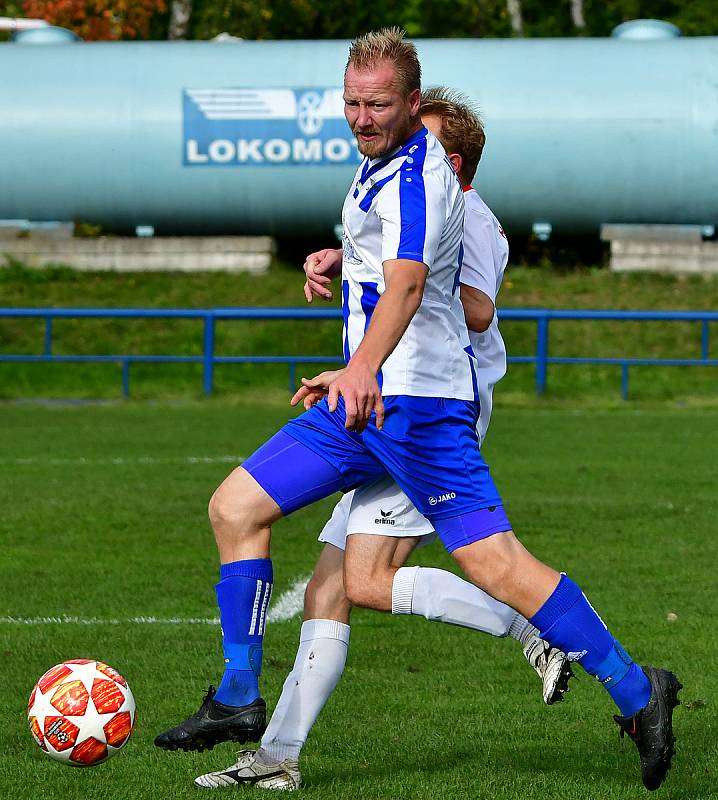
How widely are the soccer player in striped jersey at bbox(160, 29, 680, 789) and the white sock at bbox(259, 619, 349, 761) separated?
0.39ft

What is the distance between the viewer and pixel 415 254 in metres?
4.11

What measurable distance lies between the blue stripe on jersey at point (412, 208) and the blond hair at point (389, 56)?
8.6 inches

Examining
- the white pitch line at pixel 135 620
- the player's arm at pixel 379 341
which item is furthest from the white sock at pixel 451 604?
the white pitch line at pixel 135 620

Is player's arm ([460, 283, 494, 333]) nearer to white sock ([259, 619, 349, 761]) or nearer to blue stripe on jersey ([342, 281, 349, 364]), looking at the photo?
blue stripe on jersey ([342, 281, 349, 364])

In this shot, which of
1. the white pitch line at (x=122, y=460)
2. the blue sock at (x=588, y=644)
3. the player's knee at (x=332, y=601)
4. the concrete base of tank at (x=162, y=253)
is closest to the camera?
the blue sock at (x=588, y=644)

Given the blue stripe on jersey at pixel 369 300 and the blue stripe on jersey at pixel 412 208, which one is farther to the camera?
the blue stripe on jersey at pixel 369 300

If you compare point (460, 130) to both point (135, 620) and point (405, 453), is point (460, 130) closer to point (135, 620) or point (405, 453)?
point (405, 453)

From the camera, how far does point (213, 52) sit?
23359 mm

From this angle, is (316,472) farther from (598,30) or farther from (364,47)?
(598,30)

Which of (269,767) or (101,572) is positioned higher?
(269,767)

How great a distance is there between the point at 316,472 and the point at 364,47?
47.5 inches

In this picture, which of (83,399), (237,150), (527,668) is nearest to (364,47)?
(527,668)

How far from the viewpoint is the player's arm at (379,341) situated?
398 cm

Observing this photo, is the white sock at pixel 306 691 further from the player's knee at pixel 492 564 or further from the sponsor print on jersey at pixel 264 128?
the sponsor print on jersey at pixel 264 128
